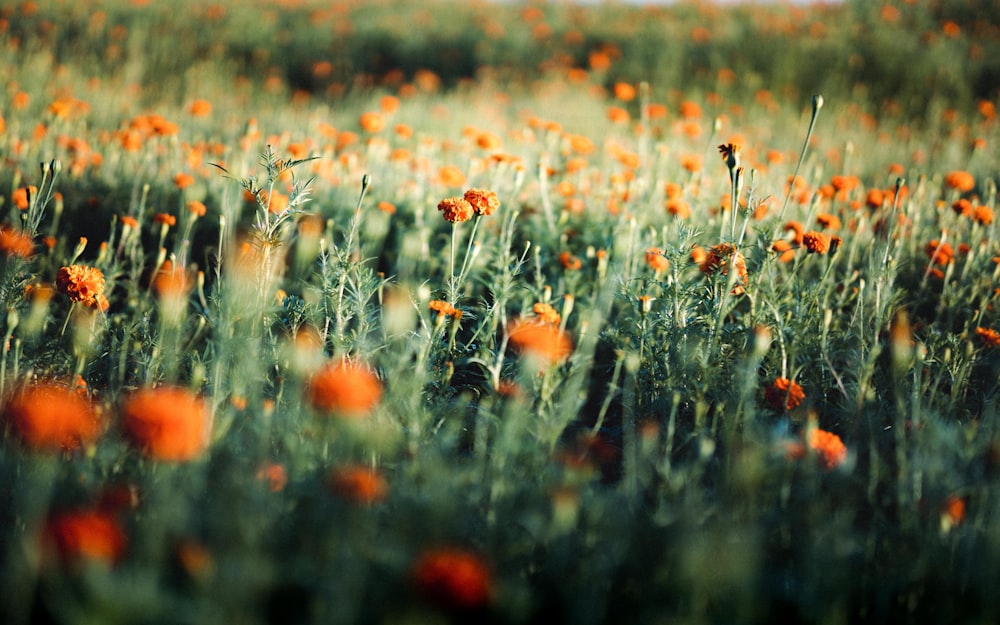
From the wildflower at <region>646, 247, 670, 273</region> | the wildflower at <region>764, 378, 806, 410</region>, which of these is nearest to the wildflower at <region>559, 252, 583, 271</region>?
the wildflower at <region>646, 247, 670, 273</region>

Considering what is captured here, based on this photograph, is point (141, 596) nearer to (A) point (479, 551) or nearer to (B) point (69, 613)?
(B) point (69, 613)

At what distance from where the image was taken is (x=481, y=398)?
2.32 metres

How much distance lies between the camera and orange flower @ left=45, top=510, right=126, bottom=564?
1043mm

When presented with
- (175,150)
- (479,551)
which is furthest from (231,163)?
(479,551)

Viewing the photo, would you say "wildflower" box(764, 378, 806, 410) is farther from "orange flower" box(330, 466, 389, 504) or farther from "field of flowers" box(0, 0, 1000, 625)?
"orange flower" box(330, 466, 389, 504)

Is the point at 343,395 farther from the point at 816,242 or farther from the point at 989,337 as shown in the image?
the point at 989,337

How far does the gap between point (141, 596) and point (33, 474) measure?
25.0 inches

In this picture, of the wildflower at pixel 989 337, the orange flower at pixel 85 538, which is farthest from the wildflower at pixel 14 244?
the wildflower at pixel 989 337

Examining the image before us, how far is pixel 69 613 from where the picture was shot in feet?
3.57

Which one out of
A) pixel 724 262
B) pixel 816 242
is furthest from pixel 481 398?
pixel 816 242

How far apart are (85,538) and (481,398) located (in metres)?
1.40

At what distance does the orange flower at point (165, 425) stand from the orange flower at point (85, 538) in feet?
0.48

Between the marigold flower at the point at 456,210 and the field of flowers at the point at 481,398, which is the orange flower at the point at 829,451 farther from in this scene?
the marigold flower at the point at 456,210

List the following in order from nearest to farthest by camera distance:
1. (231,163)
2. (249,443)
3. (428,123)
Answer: (249,443) → (231,163) → (428,123)
